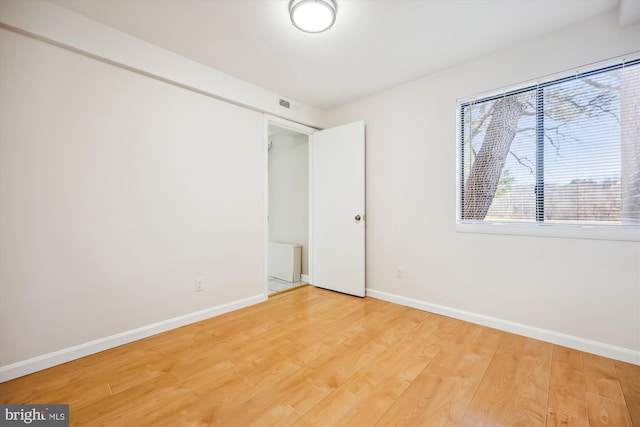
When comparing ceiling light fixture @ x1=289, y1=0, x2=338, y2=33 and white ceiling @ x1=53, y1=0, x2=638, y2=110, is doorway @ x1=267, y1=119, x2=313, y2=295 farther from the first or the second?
ceiling light fixture @ x1=289, y1=0, x2=338, y2=33

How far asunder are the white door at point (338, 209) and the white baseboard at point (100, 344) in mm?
1307

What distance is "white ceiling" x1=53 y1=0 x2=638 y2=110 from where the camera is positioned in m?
1.87

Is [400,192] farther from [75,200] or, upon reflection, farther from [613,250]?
[75,200]

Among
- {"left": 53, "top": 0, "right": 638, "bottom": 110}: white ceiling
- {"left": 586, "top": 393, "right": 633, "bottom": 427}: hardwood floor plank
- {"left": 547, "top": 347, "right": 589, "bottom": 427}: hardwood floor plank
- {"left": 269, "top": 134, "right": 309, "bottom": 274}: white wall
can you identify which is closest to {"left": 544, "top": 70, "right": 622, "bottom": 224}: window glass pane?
{"left": 53, "top": 0, "right": 638, "bottom": 110}: white ceiling

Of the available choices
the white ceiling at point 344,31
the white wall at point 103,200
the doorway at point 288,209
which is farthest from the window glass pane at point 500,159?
the white wall at point 103,200

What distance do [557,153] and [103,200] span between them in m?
3.61

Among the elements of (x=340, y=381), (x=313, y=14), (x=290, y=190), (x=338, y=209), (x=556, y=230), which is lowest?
(x=340, y=381)

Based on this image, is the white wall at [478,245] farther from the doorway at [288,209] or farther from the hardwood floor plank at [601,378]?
the doorway at [288,209]

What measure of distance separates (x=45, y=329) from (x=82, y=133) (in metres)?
1.40

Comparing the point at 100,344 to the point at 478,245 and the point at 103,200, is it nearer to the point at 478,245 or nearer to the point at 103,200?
the point at 103,200

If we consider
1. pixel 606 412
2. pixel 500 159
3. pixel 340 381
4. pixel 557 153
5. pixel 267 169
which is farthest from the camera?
pixel 267 169

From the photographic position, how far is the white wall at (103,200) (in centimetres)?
176

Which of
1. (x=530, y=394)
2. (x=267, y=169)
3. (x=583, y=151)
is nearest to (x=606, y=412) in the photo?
(x=530, y=394)

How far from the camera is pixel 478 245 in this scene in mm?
2539
